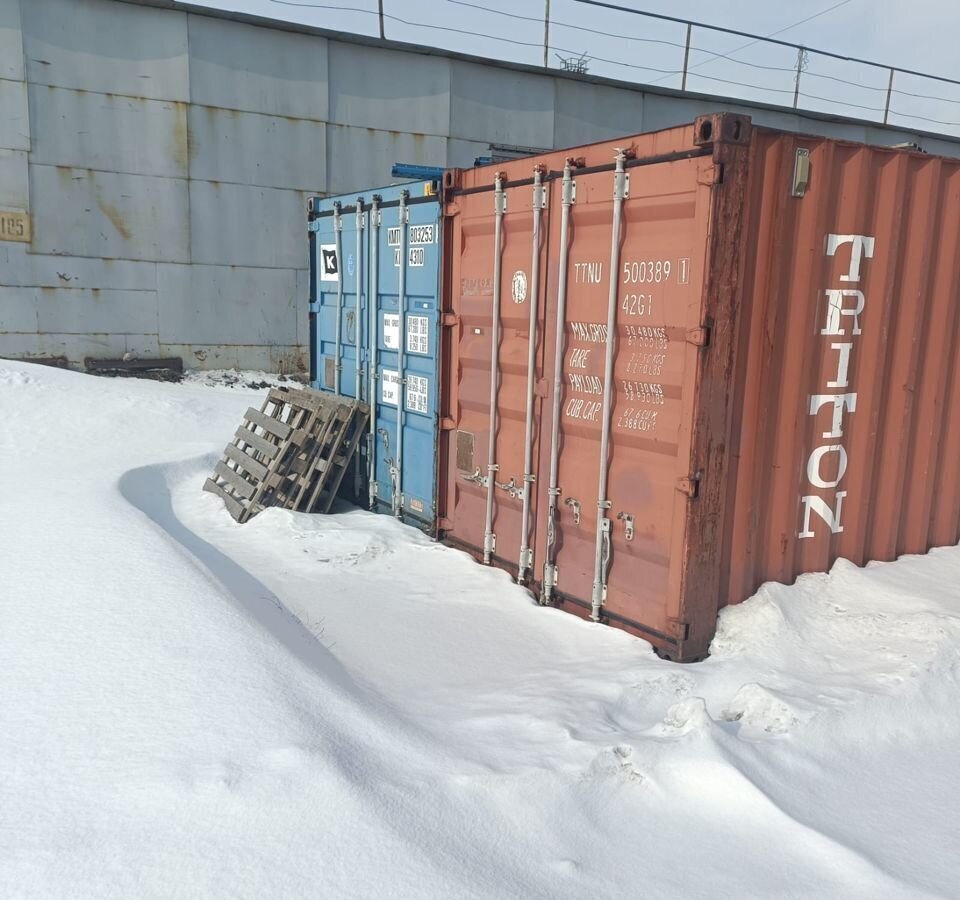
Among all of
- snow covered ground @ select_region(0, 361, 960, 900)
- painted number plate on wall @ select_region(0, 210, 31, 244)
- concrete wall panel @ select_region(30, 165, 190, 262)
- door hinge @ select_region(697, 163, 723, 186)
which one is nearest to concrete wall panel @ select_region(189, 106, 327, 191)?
concrete wall panel @ select_region(30, 165, 190, 262)

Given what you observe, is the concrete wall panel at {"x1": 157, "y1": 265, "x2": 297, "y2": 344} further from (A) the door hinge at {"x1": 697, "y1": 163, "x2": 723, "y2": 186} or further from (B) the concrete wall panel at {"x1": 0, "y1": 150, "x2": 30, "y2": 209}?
(A) the door hinge at {"x1": 697, "y1": 163, "x2": 723, "y2": 186}

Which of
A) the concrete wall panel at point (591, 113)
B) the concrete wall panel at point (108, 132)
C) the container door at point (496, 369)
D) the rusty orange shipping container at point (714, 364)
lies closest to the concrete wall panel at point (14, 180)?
the concrete wall panel at point (108, 132)

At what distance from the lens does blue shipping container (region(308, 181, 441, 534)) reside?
687 centimetres

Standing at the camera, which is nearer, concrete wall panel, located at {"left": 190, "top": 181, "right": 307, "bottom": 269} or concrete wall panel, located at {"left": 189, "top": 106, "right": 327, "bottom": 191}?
concrete wall panel, located at {"left": 189, "top": 106, "right": 327, "bottom": 191}

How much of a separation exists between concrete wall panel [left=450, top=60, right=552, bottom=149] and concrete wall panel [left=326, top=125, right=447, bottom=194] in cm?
58

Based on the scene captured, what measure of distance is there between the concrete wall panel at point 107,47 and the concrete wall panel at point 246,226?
1492 millimetres

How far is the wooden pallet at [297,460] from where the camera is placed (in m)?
7.52

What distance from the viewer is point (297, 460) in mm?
7680

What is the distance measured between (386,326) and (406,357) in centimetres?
46

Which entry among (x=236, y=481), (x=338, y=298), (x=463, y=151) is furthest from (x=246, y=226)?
(x=236, y=481)

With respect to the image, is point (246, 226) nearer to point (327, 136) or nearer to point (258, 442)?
point (327, 136)

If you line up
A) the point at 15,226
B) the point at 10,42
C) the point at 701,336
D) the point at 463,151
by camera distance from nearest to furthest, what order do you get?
the point at 701,336 → the point at 10,42 → the point at 15,226 → the point at 463,151

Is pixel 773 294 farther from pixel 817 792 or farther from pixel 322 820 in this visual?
pixel 322 820

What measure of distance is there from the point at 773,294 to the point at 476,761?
9.40 feet
